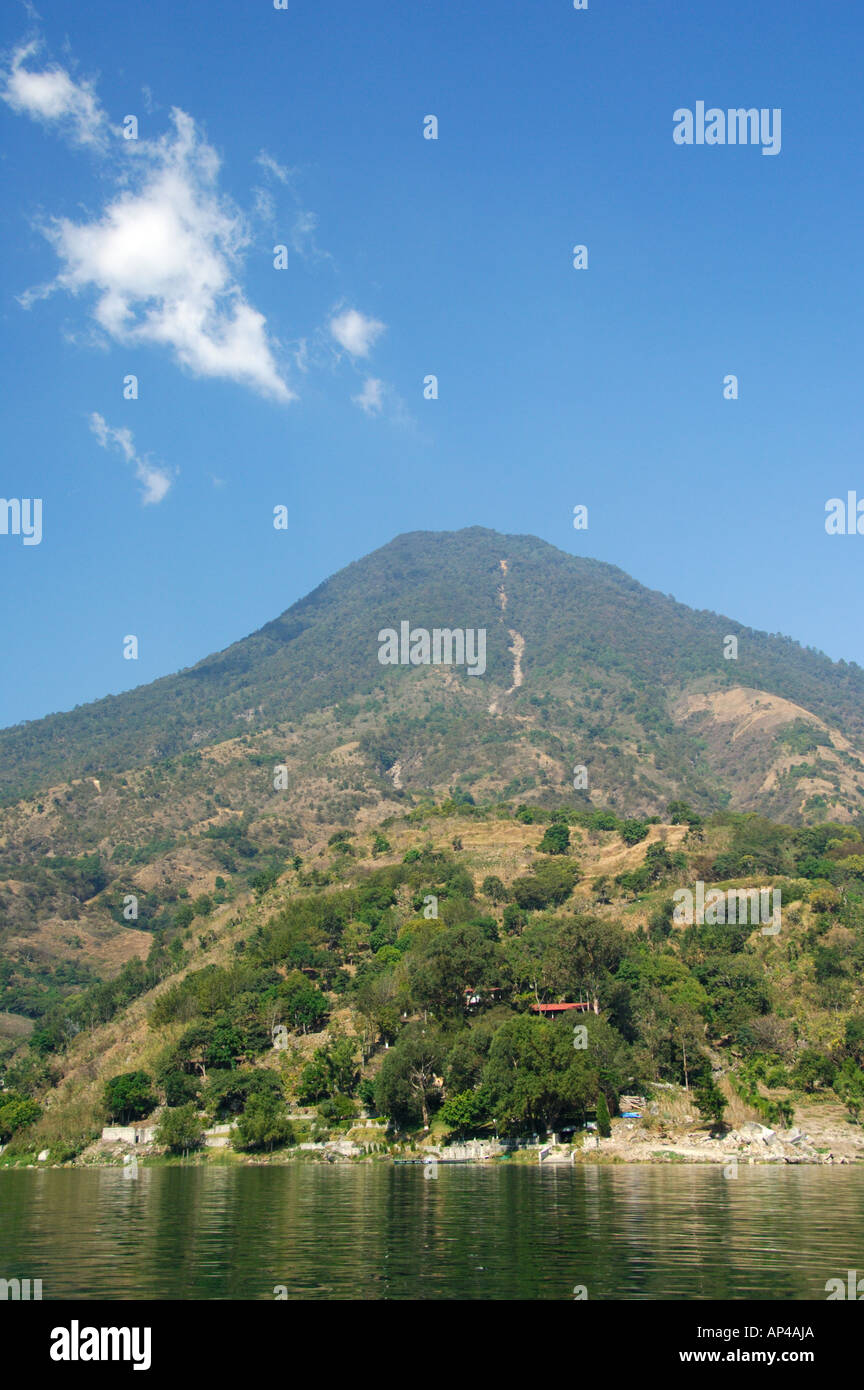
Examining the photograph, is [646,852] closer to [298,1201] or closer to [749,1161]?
[749,1161]

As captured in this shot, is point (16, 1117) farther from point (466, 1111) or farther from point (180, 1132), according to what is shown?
point (466, 1111)

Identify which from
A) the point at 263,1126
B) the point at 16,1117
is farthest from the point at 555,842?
the point at 16,1117

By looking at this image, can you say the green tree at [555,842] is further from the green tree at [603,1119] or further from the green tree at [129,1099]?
the green tree at [603,1119]

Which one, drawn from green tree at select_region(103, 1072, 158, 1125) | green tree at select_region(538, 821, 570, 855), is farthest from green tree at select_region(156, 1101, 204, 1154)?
green tree at select_region(538, 821, 570, 855)

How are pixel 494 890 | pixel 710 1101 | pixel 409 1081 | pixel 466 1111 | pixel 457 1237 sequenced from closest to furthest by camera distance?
pixel 457 1237, pixel 710 1101, pixel 466 1111, pixel 409 1081, pixel 494 890

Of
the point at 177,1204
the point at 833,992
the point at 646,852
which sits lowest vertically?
the point at 177,1204

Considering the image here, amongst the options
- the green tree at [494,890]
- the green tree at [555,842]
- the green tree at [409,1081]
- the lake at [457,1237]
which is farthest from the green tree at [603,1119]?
the green tree at [555,842]

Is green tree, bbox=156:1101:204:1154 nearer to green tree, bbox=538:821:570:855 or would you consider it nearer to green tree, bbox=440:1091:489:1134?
green tree, bbox=440:1091:489:1134
